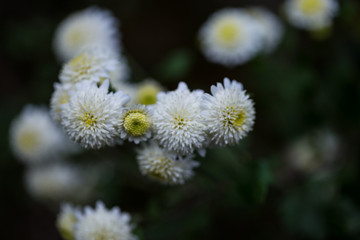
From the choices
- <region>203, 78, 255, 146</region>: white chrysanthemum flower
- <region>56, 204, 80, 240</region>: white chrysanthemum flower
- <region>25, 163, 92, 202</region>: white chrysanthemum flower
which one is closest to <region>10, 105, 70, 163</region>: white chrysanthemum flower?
<region>25, 163, 92, 202</region>: white chrysanthemum flower

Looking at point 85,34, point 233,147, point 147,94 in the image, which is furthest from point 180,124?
point 85,34

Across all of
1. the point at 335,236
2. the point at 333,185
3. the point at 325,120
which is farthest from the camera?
the point at 325,120

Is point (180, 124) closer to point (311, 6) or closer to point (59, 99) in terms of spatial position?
point (59, 99)

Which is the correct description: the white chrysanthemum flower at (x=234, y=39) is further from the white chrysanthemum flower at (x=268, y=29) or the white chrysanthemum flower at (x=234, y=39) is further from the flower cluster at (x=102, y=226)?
Answer: the flower cluster at (x=102, y=226)

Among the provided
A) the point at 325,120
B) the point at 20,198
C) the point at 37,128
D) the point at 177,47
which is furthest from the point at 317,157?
the point at 20,198

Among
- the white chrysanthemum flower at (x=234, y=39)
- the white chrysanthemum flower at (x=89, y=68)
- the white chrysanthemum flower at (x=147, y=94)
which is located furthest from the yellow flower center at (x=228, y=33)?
the white chrysanthemum flower at (x=89, y=68)

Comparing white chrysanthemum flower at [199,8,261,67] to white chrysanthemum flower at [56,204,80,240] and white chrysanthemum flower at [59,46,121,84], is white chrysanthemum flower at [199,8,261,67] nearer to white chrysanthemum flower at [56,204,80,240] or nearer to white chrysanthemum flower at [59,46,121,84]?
white chrysanthemum flower at [59,46,121,84]

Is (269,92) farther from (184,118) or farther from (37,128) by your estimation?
(37,128)
